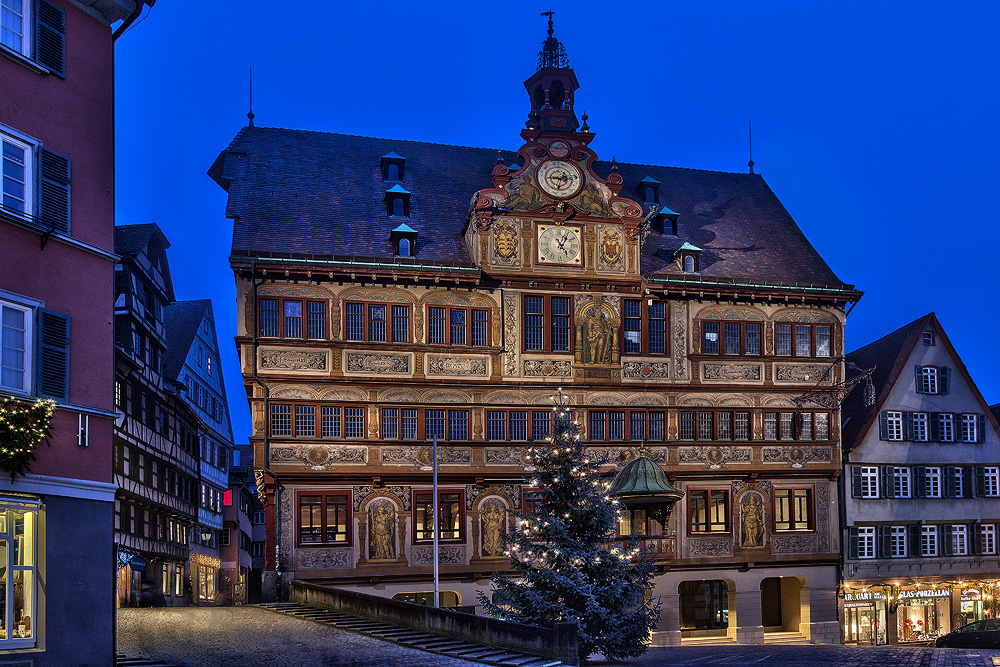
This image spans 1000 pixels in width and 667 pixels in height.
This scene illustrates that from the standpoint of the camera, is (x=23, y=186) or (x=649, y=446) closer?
(x=23, y=186)

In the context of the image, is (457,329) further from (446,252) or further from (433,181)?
(433,181)

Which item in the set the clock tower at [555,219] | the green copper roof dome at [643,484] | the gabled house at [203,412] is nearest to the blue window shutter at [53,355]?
the clock tower at [555,219]

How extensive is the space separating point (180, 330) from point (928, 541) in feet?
124

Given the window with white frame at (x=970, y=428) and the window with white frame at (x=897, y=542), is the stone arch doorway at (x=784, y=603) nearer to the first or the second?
the window with white frame at (x=897, y=542)

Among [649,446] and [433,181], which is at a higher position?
[433,181]

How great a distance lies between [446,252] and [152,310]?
17044 mm

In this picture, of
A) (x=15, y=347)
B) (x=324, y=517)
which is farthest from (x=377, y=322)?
(x=15, y=347)

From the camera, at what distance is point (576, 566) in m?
25.7

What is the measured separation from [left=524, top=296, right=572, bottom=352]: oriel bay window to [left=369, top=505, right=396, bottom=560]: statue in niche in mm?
7121

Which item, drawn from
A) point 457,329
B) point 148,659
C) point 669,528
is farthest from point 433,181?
point 148,659

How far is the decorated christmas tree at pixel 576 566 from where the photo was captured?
2547 centimetres

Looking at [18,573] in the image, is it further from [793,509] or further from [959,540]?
[959,540]

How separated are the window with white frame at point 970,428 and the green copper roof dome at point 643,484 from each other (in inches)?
525

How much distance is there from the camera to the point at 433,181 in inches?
1547
